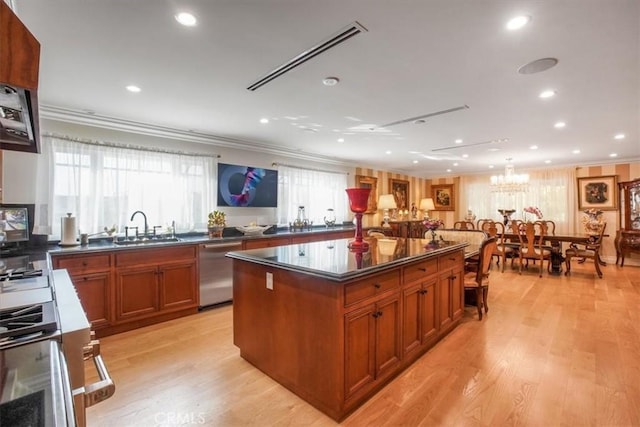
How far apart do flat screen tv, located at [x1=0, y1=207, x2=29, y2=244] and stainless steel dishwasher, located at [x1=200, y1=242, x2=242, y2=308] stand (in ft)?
5.43

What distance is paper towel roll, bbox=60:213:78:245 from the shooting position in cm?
312

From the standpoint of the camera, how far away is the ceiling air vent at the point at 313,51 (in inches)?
72.4

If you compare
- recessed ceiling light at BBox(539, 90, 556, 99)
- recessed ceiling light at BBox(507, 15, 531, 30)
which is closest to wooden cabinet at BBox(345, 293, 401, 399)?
recessed ceiling light at BBox(507, 15, 531, 30)

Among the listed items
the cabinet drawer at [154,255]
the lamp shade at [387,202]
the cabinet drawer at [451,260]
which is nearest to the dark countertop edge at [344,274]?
the cabinet drawer at [451,260]

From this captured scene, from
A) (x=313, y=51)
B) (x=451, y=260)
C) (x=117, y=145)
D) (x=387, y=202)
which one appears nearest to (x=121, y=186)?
(x=117, y=145)

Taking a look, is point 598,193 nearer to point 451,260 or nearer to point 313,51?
point 451,260

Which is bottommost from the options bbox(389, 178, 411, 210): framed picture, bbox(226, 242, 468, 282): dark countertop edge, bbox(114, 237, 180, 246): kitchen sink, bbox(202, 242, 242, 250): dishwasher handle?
bbox(202, 242, 242, 250): dishwasher handle

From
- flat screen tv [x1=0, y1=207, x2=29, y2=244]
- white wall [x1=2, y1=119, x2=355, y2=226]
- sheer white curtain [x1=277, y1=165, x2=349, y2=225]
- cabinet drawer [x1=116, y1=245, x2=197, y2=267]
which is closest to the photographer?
flat screen tv [x1=0, y1=207, x2=29, y2=244]

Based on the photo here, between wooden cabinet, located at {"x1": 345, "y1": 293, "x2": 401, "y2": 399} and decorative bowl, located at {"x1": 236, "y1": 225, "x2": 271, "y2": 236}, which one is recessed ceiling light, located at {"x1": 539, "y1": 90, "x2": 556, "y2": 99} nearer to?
wooden cabinet, located at {"x1": 345, "y1": 293, "x2": 401, "y2": 399}

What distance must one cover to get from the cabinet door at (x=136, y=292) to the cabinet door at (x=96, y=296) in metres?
0.09

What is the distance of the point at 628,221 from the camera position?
6.39 metres

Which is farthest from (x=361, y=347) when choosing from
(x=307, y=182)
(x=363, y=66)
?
(x=307, y=182)

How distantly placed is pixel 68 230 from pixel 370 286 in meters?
3.19

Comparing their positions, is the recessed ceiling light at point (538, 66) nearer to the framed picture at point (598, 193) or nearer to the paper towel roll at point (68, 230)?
the paper towel roll at point (68, 230)
